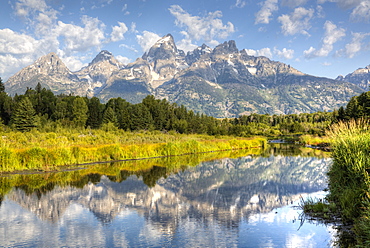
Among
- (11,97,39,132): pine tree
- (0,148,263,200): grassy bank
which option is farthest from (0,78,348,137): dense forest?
(0,148,263,200): grassy bank

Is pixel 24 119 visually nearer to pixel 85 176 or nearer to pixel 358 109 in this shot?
pixel 85 176

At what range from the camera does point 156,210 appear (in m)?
17.5

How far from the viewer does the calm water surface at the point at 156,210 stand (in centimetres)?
1272

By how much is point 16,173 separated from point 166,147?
78.3ft

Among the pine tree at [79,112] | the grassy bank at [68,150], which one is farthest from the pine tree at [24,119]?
the pine tree at [79,112]

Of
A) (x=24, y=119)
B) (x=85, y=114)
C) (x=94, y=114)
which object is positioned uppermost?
(x=94, y=114)

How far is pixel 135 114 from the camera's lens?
294ft

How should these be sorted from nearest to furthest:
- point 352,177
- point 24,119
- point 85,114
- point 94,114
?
point 352,177 < point 24,119 < point 85,114 < point 94,114

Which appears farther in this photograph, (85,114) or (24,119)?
(85,114)

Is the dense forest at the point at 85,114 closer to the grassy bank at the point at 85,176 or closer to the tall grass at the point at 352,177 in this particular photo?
the grassy bank at the point at 85,176

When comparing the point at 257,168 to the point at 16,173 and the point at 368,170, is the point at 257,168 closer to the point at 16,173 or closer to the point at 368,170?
the point at 368,170

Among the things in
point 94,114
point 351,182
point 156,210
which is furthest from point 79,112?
point 351,182

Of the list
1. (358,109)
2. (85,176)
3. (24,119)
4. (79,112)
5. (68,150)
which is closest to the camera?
(85,176)

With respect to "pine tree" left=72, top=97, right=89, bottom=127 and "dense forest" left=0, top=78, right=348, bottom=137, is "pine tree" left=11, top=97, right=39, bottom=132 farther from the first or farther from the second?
"pine tree" left=72, top=97, right=89, bottom=127
